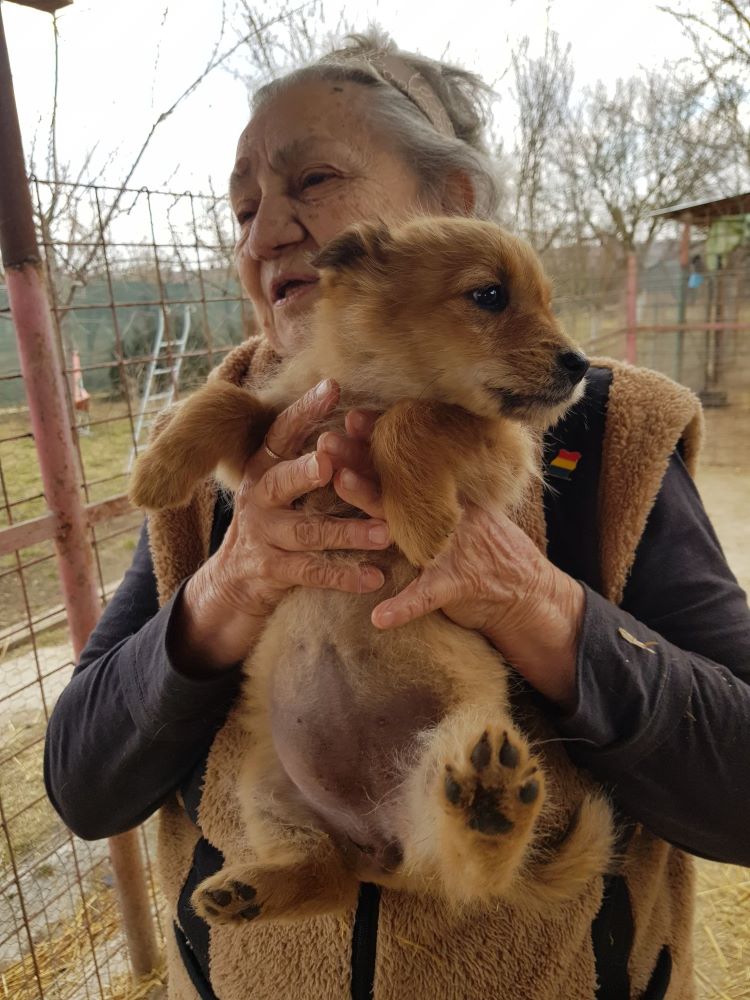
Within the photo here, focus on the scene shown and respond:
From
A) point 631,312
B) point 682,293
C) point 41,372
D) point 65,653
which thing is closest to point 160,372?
point 65,653

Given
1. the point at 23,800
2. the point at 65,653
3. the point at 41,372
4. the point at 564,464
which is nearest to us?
the point at 564,464

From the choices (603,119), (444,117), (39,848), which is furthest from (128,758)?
(603,119)

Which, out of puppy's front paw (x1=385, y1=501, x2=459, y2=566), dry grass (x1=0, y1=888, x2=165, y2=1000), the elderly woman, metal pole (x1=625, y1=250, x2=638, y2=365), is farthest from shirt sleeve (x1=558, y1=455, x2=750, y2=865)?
metal pole (x1=625, y1=250, x2=638, y2=365)

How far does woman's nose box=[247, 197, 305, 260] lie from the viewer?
6.31 ft

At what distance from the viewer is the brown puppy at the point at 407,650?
141 cm

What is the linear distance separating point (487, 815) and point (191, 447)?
100 cm

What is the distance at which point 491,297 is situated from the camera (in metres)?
1.64

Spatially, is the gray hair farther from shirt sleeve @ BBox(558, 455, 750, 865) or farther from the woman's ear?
shirt sleeve @ BBox(558, 455, 750, 865)

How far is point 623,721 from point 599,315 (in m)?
10.9

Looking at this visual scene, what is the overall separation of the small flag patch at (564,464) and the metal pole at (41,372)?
167 centimetres

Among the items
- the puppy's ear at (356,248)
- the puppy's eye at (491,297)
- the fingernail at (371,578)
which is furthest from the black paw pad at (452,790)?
the puppy's ear at (356,248)

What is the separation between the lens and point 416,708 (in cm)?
153

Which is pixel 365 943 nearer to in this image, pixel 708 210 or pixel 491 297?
pixel 491 297

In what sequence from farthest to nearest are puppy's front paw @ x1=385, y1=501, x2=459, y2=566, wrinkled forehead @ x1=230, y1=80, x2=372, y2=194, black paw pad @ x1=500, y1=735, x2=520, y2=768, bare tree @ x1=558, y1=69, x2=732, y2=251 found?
bare tree @ x1=558, y1=69, x2=732, y2=251
wrinkled forehead @ x1=230, y1=80, x2=372, y2=194
puppy's front paw @ x1=385, y1=501, x2=459, y2=566
black paw pad @ x1=500, y1=735, x2=520, y2=768
